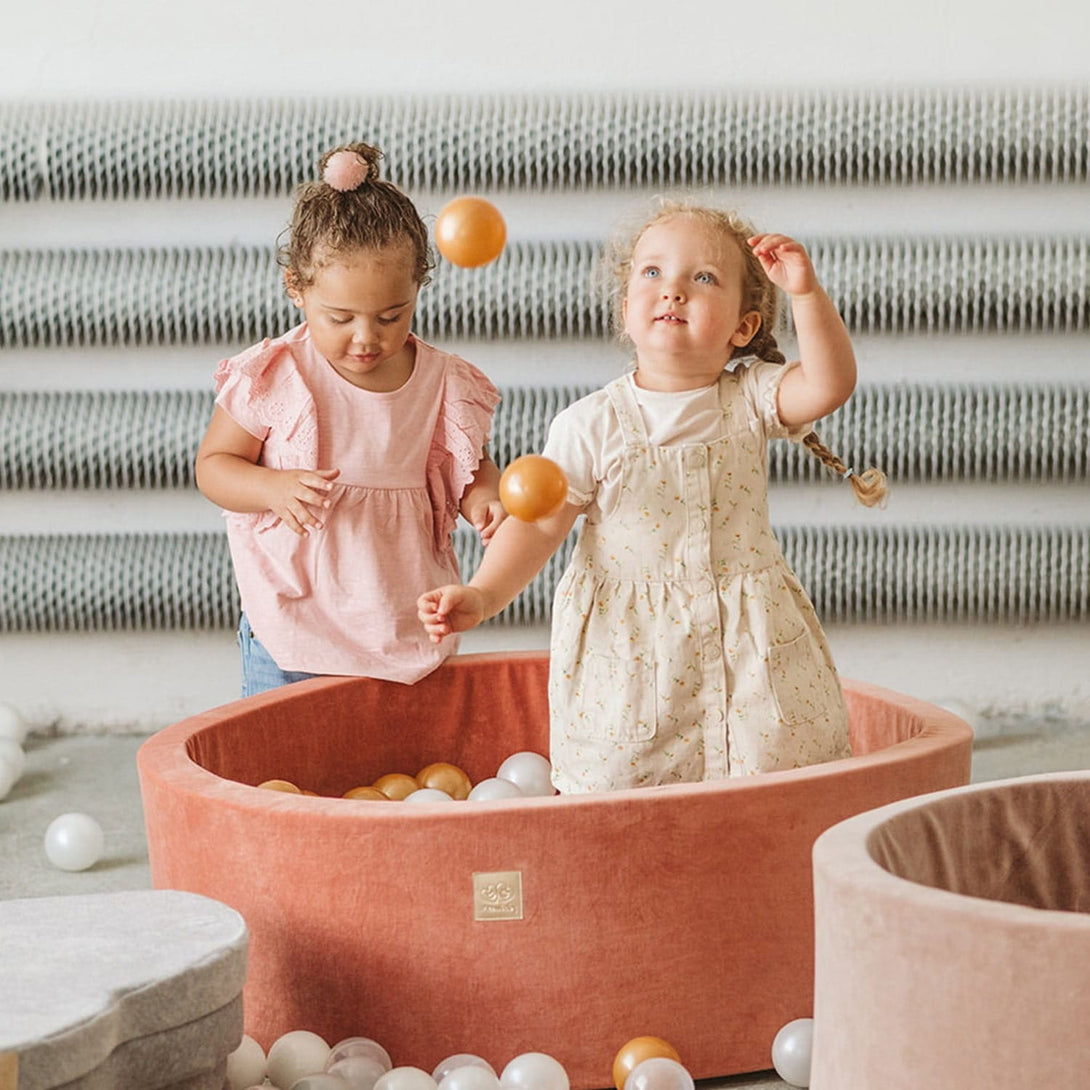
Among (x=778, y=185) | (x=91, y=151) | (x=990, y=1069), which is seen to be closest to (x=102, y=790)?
(x=91, y=151)

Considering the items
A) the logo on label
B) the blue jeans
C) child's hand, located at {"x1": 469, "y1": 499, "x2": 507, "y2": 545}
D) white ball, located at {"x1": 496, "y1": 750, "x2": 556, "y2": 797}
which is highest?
child's hand, located at {"x1": 469, "y1": 499, "x2": 507, "y2": 545}

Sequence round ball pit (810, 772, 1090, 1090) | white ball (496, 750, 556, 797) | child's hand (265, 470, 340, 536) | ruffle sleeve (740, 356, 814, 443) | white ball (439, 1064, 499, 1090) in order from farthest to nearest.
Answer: white ball (496, 750, 556, 797) < child's hand (265, 470, 340, 536) < ruffle sleeve (740, 356, 814, 443) < white ball (439, 1064, 499, 1090) < round ball pit (810, 772, 1090, 1090)

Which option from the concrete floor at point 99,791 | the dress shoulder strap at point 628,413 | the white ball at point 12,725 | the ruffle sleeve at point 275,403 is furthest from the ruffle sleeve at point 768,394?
the white ball at point 12,725

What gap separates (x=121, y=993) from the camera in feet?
3.60

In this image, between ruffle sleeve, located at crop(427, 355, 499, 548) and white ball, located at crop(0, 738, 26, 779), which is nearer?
ruffle sleeve, located at crop(427, 355, 499, 548)

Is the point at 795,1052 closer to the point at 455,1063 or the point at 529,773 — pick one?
the point at 455,1063

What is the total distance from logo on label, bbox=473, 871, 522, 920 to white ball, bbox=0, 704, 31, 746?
4.51 ft

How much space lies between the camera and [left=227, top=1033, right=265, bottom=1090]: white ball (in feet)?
4.09

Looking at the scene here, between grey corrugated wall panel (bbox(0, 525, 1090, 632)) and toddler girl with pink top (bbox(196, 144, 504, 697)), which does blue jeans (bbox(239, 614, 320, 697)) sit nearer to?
toddler girl with pink top (bbox(196, 144, 504, 697))

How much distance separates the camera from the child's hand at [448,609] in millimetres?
1409

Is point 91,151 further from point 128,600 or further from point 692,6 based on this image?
point 692,6

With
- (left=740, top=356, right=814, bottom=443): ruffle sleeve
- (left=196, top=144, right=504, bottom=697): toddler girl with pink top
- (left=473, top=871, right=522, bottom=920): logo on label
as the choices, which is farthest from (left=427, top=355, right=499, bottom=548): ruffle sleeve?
(left=473, top=871, right=522, bottom=920): logo on label

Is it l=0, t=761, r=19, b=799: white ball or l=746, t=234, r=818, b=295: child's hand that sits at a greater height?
l=746, t=234, r=818, b=295: child's hand

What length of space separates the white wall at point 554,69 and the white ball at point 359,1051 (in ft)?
4.91
